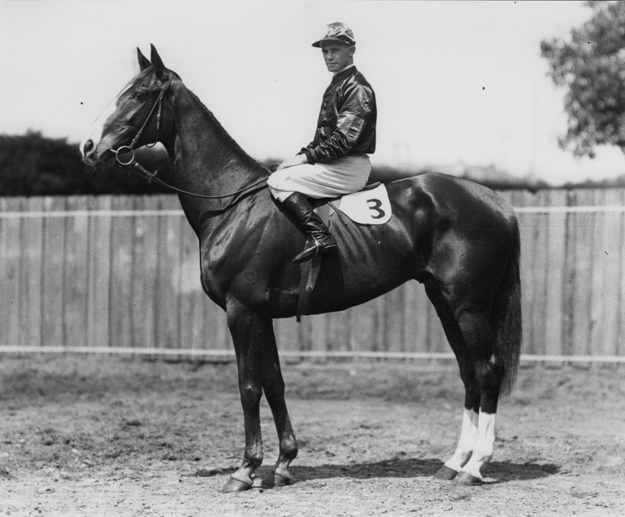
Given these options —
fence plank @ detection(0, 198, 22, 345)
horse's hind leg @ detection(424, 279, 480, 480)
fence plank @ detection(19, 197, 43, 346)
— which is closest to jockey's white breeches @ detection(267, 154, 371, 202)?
horse's hind leg @ detection(424, 279, 480, 480)

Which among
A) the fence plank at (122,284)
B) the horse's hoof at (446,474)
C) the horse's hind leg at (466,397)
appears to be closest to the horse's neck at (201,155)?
the horse's hind leg at (466,397)

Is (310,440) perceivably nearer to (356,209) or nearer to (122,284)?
(356,209)

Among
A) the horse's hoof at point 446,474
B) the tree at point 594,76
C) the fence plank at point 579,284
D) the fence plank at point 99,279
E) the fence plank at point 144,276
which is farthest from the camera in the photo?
the tree at point 594,76

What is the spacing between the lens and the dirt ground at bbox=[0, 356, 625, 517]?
17.8ft

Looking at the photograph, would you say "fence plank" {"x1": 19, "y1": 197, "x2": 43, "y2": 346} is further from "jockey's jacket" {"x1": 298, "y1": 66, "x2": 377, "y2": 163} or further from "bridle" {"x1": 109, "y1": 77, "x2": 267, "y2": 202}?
"jockey's jacket" {"x1": 298, "y1": 66, "x2": 377, "y2": 163}

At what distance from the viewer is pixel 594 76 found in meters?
21.3

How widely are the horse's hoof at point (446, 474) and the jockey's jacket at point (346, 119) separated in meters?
2.41

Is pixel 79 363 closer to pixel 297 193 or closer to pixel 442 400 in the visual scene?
pixel 442 400

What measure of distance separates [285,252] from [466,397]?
1.77m

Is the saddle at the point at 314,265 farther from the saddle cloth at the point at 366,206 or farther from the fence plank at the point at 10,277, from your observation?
the fence plank at the point at 10,277

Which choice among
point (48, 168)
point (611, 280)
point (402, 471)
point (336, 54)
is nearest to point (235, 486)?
point (402, 471)

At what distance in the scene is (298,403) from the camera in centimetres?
1045

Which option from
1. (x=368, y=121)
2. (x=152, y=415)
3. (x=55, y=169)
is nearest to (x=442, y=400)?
(x=152, y=415)

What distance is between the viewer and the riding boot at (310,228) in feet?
18.8
